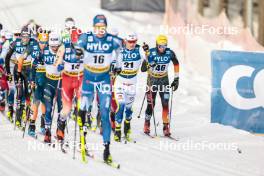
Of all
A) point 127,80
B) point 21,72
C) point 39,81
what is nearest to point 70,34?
point 39,81

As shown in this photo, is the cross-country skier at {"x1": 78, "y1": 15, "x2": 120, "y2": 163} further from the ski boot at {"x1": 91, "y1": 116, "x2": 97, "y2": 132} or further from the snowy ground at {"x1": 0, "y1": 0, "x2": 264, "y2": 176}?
A: the ski boot at {"x1": 91, "y1": 116, "x2": 97, "y2": 132}

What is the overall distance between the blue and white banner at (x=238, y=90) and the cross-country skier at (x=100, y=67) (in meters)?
3.88

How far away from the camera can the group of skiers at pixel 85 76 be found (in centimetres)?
973

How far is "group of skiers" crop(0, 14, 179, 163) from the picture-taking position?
9.73 metres

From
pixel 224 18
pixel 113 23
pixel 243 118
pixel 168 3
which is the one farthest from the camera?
pixel 113 23

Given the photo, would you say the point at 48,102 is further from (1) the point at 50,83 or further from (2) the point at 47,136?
(2) the point at 47,136

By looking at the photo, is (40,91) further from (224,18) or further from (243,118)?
(224,18)

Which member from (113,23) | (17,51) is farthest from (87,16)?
(17,51)

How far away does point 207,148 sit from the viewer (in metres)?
11.1

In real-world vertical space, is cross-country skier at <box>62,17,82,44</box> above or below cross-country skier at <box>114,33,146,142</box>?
above

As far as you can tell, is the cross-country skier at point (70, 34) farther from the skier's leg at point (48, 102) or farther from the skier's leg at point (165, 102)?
the skier's leg at point (165, 102)

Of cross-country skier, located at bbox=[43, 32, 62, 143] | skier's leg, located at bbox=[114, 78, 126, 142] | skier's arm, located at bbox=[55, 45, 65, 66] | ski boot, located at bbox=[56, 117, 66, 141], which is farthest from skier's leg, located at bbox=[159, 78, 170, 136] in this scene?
skier's arm, located at bbox=[55, 45, 65, 66]

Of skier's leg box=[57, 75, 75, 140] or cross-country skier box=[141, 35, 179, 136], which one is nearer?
skier's leg box=[57, 75, 75, 140]

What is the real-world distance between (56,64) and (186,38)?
38.8ft
